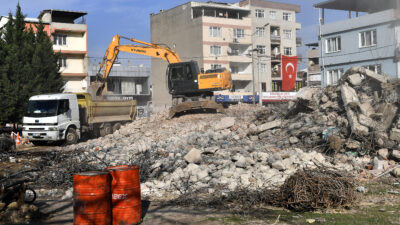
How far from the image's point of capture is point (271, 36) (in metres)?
57.8

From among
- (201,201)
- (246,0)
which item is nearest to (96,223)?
(201,201)

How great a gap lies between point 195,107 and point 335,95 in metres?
9.69

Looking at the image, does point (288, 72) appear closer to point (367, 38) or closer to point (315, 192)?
point (367, 38)

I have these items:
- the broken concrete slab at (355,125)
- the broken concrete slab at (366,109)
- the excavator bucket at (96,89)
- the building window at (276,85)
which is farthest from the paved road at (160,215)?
the building window at (276,85)

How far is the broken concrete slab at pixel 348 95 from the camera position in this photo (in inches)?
576

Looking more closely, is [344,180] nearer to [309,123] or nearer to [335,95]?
[309,123]

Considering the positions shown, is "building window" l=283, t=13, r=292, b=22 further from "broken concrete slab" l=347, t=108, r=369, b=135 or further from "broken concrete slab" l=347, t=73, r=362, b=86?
"broken concrete slab" l=347, t=108, r=369, b=135

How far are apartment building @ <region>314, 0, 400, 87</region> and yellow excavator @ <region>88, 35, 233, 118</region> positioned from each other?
968cm

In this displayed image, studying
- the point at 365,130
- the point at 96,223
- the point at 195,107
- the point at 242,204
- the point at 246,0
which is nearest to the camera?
the point at 96,223

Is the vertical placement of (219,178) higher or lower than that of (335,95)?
lower

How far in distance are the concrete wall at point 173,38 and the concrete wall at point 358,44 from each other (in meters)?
17.4

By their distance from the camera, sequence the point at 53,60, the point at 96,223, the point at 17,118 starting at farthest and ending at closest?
the point at 53,60 → the point at 17,118 → the point at 96,223

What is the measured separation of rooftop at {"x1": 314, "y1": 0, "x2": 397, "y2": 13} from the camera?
3102 centimetres

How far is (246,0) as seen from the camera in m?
56.8
